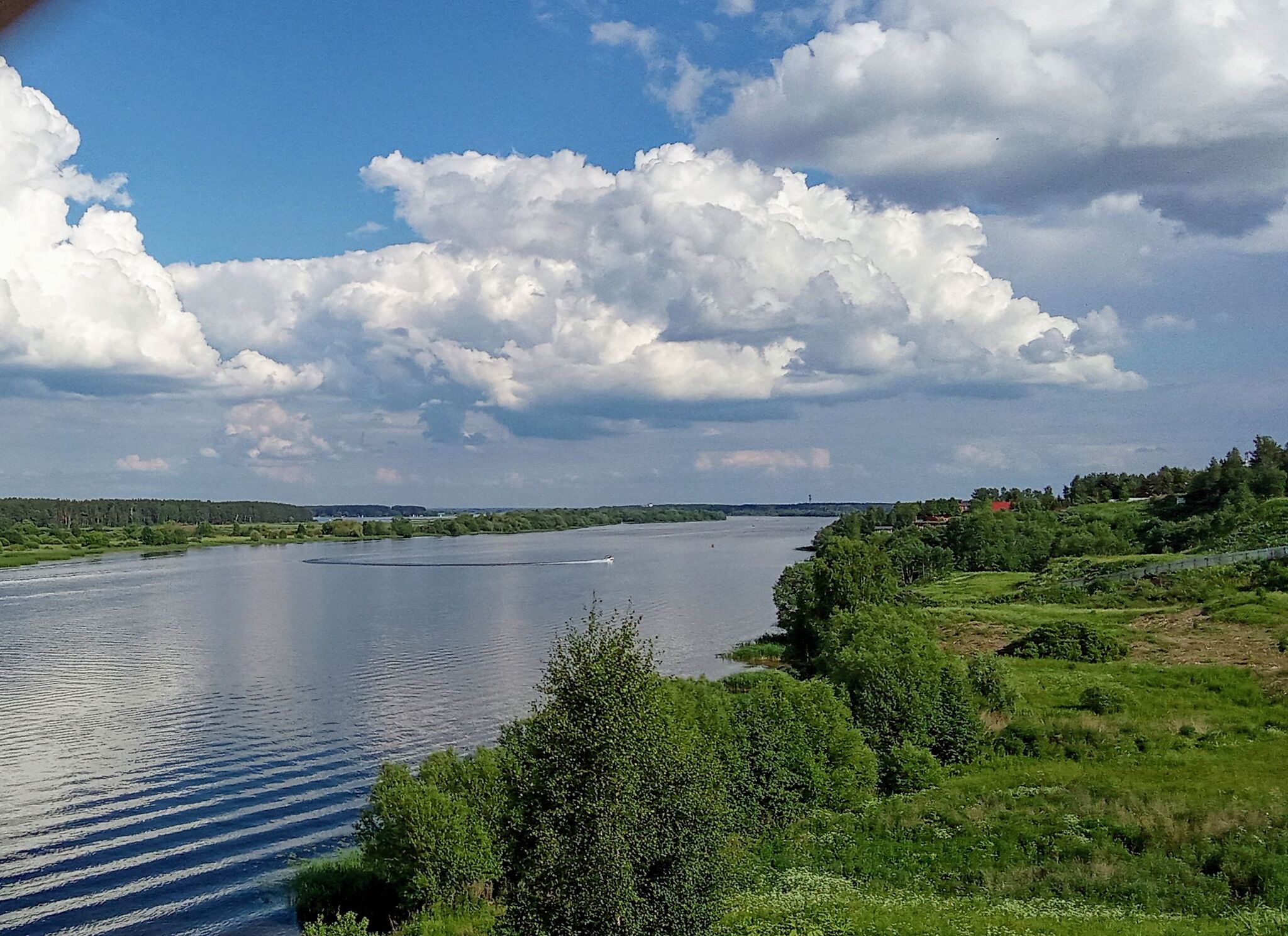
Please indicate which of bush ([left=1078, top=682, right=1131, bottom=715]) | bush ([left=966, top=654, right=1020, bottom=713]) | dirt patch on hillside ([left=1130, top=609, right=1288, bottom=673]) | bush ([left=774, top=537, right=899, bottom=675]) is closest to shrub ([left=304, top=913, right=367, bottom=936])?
bush ([left=966, top=654, right=1020, bottom=713])

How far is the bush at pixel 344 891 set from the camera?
33.8m

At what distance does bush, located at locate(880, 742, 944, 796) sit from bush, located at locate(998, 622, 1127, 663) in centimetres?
2646

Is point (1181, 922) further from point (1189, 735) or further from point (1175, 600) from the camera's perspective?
point (1175, 600)

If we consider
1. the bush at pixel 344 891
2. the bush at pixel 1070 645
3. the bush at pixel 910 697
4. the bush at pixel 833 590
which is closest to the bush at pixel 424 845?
the bush at pixel 344 891

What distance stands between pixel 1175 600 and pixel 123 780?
263 ft

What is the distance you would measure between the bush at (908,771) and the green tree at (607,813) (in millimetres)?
20852

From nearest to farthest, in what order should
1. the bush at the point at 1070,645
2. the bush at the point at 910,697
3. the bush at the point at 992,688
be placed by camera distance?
the bush at the point at 910,697 < the bush at the point at 992,688 < the bush at the point at 1070,645

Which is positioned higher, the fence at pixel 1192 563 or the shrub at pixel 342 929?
the fence at pixel 1192 563

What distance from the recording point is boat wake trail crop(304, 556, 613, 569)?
16575 cm

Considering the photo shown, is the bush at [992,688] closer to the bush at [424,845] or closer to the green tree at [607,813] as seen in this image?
the bush at [424,845]

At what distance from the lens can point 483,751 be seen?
37.2 metres

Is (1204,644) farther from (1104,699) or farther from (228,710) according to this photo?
(228,710)

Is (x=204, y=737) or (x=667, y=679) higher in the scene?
(x=667, y=679)

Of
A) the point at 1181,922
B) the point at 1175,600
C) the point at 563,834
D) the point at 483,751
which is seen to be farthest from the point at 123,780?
the point at 1175,600
